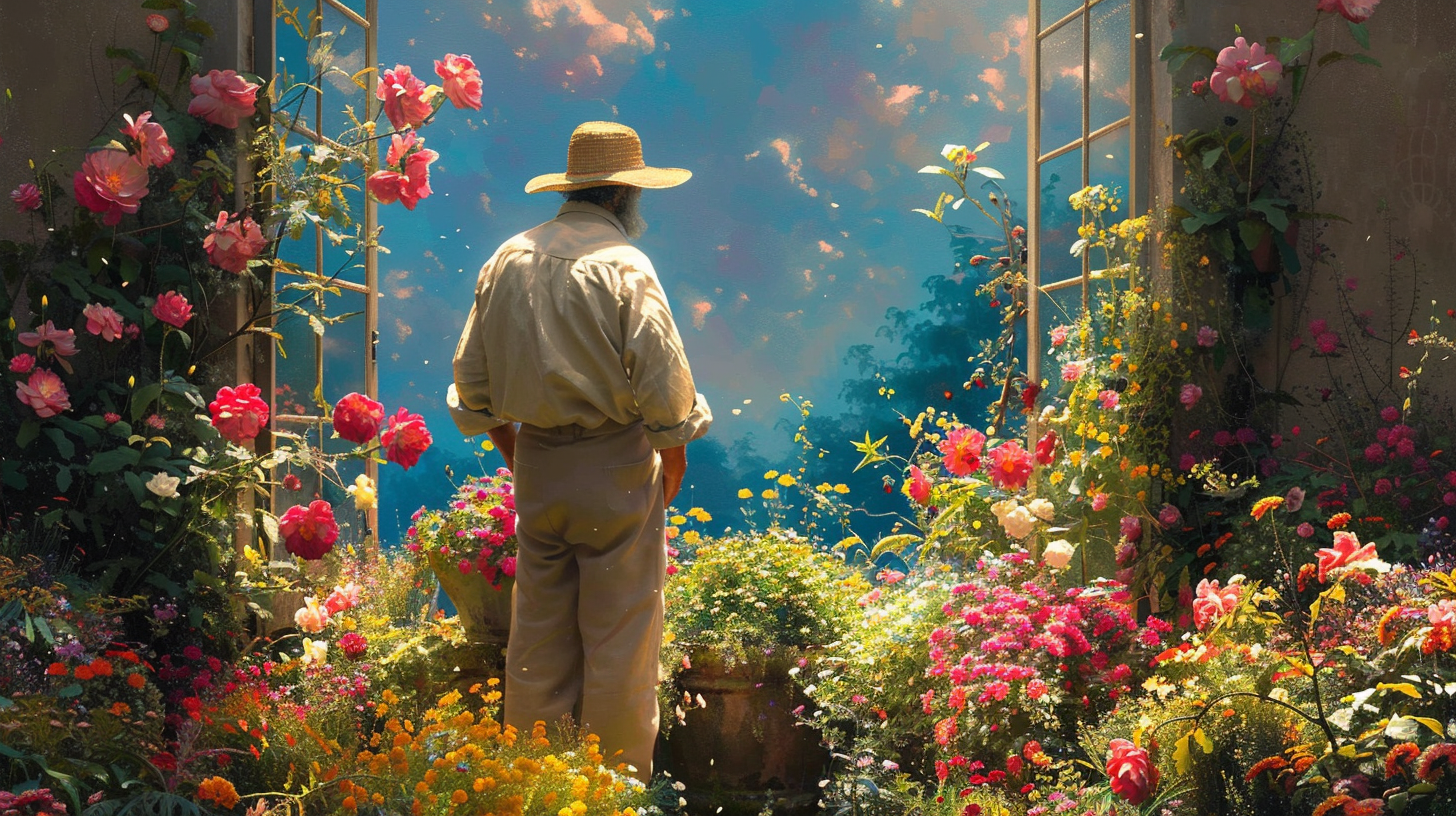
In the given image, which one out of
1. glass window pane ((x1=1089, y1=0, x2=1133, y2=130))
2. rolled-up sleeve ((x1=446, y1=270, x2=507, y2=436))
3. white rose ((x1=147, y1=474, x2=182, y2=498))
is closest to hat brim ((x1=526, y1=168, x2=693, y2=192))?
rolled-up sleeve ((x1=446, y1=270, x2=507, y2=436))

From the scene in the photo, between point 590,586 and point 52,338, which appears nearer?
point 52,338

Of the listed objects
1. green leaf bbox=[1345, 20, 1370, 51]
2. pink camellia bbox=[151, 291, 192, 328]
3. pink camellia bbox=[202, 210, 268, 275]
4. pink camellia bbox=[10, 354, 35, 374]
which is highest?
green leaf bbox=[1345, 20, 1370, 51]

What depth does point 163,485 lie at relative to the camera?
254 centimetres

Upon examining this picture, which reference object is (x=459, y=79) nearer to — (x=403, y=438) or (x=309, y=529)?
(x=403, y=438)

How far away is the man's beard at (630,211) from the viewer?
2844 mm

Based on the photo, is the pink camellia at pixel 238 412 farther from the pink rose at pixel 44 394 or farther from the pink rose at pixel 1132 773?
the pink rose at pixel 1132 773

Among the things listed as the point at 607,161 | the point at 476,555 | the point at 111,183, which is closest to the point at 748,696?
the point at 476,555

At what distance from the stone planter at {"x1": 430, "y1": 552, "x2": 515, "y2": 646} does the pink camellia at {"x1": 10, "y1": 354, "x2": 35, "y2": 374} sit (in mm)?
1118

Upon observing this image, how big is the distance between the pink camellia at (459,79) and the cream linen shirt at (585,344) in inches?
22.2

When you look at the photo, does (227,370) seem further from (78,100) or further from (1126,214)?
(1126,214)

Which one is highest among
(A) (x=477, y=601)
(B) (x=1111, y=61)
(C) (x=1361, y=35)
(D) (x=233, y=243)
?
(B) (x=1111, y=61)

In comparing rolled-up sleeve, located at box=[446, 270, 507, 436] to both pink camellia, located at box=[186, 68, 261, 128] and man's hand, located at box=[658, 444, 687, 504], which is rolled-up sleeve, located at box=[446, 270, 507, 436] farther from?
Result: pink camellia, located at box=[186, 68, 261, 128]

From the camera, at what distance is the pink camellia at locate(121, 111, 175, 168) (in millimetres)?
2576

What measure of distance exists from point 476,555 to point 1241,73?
2.48 metres
